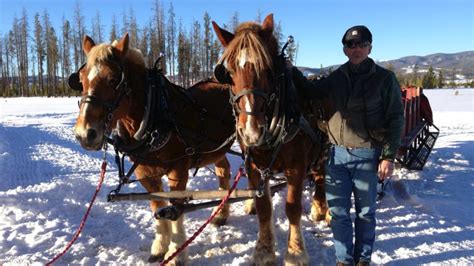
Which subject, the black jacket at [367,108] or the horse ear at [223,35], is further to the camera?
the horse ear at [223,35]

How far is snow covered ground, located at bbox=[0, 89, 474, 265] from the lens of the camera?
3.69 m

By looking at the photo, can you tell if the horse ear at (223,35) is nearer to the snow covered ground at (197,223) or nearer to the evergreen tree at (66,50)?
the snow covered ground at (197,223)

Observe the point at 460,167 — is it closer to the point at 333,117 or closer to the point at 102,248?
the point at 333,117

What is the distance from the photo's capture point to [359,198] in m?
3.09

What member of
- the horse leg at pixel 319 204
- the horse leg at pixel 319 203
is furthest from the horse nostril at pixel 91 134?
the horse leg at pixel 319 204

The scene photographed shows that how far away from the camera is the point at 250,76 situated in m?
2.66

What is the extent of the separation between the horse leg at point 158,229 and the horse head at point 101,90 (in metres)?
0.84

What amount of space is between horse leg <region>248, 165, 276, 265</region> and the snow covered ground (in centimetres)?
20

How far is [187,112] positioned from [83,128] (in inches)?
51.2

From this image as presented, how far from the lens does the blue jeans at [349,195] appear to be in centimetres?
303

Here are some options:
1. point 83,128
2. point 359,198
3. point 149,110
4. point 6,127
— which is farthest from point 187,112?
point 6,127

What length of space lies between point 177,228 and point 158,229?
26cm

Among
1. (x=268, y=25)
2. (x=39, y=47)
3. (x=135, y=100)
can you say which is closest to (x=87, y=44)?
(x=135, y=100)

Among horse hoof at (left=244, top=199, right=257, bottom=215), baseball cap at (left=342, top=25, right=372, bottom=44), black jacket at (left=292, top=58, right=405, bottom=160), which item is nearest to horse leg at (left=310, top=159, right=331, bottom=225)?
horse hoof at (left=244, top=199, right=257, bottom=215)
